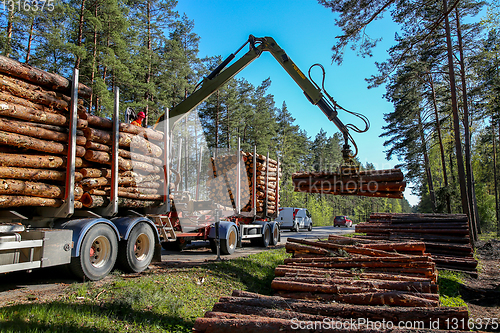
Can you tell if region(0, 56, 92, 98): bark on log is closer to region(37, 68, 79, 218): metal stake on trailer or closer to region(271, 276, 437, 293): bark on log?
region(37, 68, 79, 218): metal stake on trailer

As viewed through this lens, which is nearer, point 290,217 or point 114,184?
point 114,184

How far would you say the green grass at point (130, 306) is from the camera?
3.93 metres

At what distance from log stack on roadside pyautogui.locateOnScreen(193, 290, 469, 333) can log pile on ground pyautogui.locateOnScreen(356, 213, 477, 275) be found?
23.5 ft

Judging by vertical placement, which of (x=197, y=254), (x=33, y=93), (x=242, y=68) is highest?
(x=242, y=68)

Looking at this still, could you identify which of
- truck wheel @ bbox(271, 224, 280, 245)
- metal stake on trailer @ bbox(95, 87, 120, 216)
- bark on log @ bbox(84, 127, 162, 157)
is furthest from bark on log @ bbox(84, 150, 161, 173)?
truck wheel @ bbox(271, 224, 280, 245)

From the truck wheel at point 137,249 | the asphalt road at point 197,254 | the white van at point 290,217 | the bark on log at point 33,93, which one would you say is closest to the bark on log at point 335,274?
the truck wheel at point 137,249

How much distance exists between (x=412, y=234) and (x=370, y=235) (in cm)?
141

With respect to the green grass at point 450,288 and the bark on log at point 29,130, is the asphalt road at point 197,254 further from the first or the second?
the green grass at point 450,288

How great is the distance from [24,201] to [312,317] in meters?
4.83

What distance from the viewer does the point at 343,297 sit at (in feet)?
17.3

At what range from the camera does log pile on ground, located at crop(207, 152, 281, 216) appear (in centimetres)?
1392

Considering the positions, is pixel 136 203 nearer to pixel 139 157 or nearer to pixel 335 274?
pixel 139 157

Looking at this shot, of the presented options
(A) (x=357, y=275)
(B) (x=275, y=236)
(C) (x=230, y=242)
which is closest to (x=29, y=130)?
(A) (x=357, y=275)

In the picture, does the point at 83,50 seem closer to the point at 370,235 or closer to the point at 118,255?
the point at 118,255
